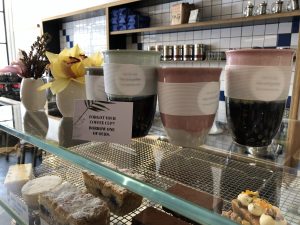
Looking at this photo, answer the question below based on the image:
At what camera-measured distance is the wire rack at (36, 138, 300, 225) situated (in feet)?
1.67

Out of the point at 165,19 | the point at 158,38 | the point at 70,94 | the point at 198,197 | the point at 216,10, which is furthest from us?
the point at 158,38

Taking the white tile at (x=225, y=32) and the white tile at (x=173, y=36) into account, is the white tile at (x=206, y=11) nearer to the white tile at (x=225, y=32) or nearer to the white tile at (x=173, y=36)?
the white tile at (x=225, y=32)

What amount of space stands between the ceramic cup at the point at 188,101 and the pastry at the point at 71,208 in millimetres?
320

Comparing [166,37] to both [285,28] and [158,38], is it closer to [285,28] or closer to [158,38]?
[158,38]

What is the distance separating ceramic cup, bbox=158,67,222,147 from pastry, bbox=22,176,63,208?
51 centimetres

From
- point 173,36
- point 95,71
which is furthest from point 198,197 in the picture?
point 173,36

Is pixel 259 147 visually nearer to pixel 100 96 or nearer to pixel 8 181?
pixel 100 96

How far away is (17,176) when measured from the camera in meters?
0.93

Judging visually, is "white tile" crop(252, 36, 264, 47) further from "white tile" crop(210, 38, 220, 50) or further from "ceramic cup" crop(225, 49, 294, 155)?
"ceramic cup" crop(225, 49, 294, 155)

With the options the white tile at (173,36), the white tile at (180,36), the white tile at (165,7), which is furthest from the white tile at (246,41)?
the white tile at (165,7)

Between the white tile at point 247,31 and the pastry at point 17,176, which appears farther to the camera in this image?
the white tile at point 247,31

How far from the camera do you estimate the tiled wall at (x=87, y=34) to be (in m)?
3.37

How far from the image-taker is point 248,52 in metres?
0.46

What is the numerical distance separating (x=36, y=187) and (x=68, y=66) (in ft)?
1.36
